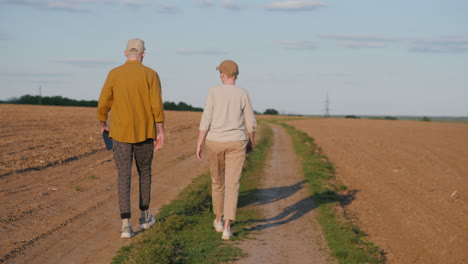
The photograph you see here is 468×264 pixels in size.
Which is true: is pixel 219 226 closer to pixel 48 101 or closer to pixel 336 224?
pixel 336 224

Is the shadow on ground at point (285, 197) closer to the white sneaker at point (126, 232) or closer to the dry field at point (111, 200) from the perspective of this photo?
the dry field at point (111, 200)

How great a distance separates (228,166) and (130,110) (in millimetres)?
1392

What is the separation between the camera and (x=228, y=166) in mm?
7086

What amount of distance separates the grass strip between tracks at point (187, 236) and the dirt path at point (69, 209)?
11.5 inches

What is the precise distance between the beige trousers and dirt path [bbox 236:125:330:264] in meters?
0.52

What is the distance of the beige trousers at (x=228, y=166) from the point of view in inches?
276

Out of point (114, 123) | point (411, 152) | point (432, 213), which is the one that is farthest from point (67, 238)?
point (411, 152)

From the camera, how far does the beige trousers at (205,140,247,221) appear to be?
7.00 meters

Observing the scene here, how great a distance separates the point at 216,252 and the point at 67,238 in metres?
1.85

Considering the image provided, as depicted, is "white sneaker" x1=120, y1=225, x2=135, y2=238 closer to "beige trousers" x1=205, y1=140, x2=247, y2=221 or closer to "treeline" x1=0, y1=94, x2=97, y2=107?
"beige trousers" x1=205, y1=140, x2=247, y2=221

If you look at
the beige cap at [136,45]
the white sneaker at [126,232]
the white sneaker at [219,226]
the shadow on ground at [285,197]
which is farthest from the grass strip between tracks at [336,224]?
the beige cap at [136,45]

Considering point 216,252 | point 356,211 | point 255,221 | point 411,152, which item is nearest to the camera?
point 216,252

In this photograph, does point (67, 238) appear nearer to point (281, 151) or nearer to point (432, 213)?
point (432, 213)

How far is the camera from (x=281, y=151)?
21641 mm
